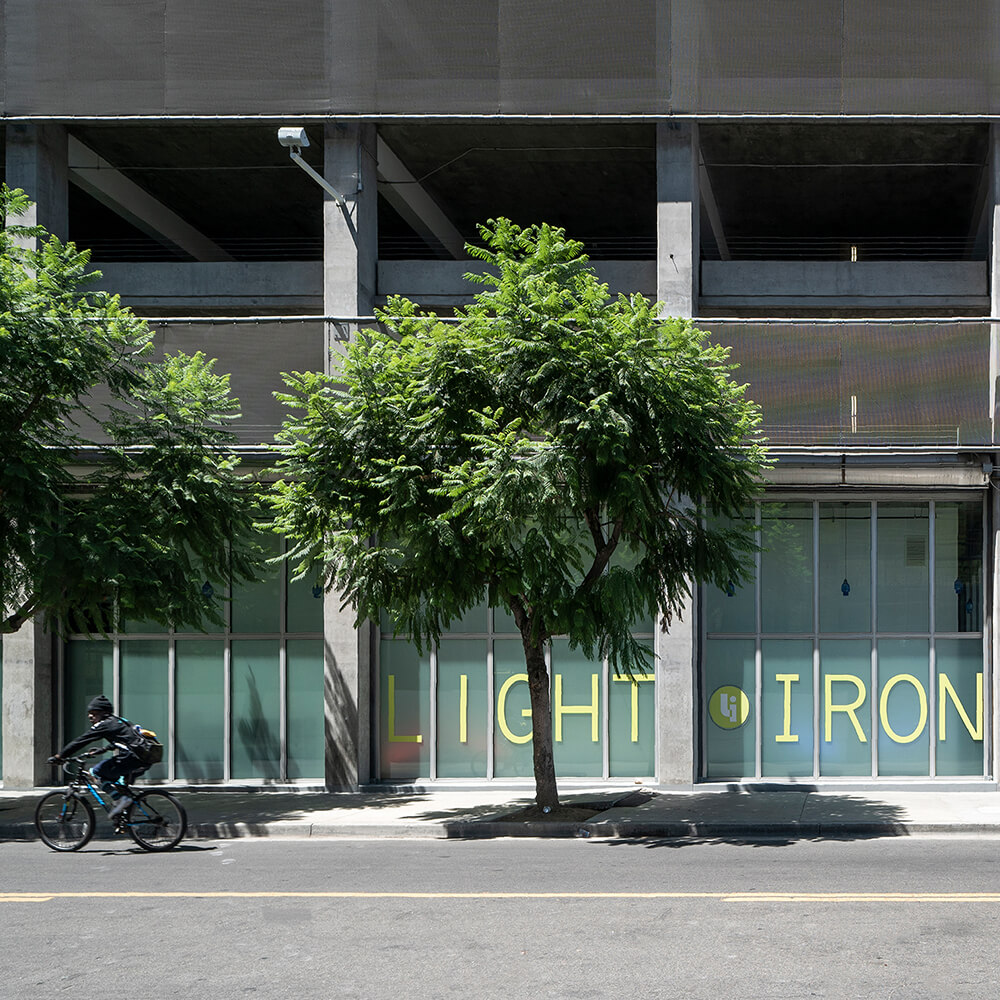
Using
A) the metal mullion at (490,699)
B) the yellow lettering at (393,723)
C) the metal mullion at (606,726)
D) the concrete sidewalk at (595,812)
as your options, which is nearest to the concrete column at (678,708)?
the concrete sidewalk at (595,812)

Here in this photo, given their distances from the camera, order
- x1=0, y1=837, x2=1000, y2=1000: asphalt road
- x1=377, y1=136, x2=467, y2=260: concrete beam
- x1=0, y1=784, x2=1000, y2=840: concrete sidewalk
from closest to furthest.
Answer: x1=0, y1=837, x2=1000, y2=1000: asphalt road < x1=0, y1=784, x2=1000, y2=840: concrete sidewalk < x1=377, y1=136, x2=467, y2=260: concrete beam

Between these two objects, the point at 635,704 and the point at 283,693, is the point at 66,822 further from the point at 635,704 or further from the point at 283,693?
the point at 635,704

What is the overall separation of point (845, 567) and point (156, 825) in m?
10.7

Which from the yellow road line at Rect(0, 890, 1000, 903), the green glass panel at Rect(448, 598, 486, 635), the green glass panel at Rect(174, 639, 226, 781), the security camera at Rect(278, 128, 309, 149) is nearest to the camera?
the yellow road line at Rect(0, 890, 1000, 903)

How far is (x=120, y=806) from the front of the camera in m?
12.9

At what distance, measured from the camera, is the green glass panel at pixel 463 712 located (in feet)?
60.3

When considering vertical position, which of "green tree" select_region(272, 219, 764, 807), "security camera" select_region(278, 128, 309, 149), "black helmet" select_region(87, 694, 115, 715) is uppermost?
"security camera" select_region(278, 128, 309, 149)

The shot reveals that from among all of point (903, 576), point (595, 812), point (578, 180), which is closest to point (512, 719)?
point (595, 812)

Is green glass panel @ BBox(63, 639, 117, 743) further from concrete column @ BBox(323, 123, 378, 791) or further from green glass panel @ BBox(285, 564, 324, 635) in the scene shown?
concrete column @ BBox(323, 123, 378, 791)

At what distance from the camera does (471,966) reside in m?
7.91

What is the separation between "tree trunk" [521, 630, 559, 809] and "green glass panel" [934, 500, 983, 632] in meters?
6.70

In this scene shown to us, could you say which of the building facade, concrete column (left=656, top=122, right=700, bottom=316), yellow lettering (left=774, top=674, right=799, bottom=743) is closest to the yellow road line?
the building facade

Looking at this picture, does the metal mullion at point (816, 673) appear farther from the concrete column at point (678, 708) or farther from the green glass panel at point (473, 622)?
the green glass panel at point (473, 622)

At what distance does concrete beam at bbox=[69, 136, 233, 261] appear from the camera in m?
20.5
